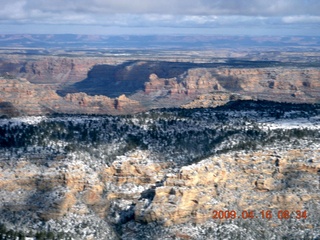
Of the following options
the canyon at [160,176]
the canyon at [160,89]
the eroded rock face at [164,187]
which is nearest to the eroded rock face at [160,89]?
the canyon at [160,89]

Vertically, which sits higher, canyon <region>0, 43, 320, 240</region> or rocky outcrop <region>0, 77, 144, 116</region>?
canyon <region>0, 43, 320, 240</region>

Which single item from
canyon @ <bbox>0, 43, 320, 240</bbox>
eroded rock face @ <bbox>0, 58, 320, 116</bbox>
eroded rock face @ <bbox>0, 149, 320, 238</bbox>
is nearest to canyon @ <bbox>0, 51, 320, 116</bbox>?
eroded rock face @ <bbox>0, 58, 320, 116</bbox>

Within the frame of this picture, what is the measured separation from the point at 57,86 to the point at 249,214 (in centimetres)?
15171

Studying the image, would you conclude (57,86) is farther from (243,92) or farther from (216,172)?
(216,172)

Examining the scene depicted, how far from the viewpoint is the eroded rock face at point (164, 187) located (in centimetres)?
4684

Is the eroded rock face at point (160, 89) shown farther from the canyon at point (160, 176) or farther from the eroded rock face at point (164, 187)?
the eroded rock face at point (164, 187)

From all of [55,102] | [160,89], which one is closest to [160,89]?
[160,89]

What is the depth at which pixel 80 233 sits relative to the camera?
4503 centimetres
